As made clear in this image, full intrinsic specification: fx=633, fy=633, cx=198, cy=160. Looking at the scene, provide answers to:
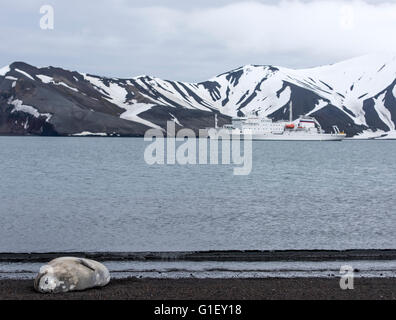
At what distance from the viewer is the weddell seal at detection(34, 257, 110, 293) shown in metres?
8.85

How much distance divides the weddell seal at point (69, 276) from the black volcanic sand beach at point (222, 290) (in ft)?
0.47

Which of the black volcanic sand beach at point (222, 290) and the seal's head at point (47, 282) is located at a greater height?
the seal's head at point (47, 282)

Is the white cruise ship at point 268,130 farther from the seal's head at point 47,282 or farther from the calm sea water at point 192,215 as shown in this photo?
the seal's head at point 47,282

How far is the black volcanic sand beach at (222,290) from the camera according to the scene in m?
8.57

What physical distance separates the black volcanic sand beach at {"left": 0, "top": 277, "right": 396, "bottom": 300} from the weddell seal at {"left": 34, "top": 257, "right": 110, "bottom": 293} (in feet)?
0.47

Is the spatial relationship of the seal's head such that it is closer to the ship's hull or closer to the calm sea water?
the calm sea water

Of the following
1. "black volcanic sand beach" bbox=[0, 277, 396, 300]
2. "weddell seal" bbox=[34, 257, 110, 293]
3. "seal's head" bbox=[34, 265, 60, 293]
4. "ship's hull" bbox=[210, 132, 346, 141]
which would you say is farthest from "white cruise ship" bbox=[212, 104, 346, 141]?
"seal's head" bbox=[34, 265, 60, 293]

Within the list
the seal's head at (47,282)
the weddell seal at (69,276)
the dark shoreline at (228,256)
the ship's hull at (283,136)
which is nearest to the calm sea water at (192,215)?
the dark shoreline at (228,256)

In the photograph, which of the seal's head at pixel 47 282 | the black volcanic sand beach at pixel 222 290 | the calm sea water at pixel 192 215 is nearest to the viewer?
the black volcanic sand beach at pixel 222 290

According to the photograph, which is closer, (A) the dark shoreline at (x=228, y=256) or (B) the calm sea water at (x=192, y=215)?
A: (A) the dark shoreline at (x=228, y=256)

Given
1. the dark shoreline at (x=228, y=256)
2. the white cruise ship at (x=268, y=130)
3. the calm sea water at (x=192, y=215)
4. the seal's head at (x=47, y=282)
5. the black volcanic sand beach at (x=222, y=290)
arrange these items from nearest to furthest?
the black volcanic sand beach at (x=222, y=290) < the seal's head at (x=47, y=282) < the dark shoreline at (x=228, y=256) < the calm sea water at (x=192, y=215) < the white cruise ship at (x=268, y=130)

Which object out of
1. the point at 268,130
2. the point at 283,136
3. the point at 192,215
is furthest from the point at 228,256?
the point at 283,136

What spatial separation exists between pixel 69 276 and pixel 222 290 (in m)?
2.23
